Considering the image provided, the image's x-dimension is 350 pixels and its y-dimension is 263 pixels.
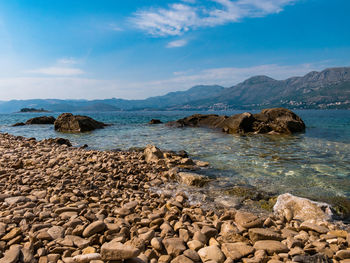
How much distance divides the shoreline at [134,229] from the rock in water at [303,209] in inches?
8.8

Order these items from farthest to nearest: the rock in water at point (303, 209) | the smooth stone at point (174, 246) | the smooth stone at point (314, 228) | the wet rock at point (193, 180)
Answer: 1. the wet rock at point (193, 180)
2. the rock in water at point (303, 209)
3. the smooth stone at point (314, 228)
4. the smooth stone at point (174, 246)

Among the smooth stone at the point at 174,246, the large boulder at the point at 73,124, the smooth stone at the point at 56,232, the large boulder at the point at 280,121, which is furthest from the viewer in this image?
the large boulder at the point at 73,124

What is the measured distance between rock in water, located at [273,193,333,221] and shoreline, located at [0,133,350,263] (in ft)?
0.74

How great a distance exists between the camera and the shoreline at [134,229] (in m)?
3.13

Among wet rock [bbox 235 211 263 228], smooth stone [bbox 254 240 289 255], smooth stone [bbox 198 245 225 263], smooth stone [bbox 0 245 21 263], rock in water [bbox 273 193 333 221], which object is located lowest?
rock in water [bbox 273 193 333 221]

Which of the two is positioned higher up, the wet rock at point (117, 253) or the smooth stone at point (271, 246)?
the wet rock at point (117, 253)

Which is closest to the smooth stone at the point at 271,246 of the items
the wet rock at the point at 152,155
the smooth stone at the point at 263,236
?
the smooth stone at the point at 263,236

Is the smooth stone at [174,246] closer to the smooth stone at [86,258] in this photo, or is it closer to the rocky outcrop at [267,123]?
the smooth stone at [86,258]

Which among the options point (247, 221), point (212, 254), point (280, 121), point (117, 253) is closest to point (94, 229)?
point (117, 253)

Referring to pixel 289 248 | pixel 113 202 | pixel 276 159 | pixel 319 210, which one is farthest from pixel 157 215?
pixel 276 159

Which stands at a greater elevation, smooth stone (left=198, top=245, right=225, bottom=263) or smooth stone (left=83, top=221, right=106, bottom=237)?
smooth stone (left=83, top=221, right=106, bottom=237)

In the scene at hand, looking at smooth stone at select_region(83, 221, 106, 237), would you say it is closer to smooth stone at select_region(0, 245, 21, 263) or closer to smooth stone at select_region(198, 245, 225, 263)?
smooth stone at select_region(0, 245, 21, 263)

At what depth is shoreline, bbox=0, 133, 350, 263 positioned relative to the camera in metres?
3.13

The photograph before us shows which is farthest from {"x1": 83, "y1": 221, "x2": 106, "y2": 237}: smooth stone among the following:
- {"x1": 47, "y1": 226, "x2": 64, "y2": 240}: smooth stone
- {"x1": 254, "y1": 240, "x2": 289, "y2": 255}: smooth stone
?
{"x1": 254, "y1": 240, "x2": 289, "y2": 255}: smooth stone
